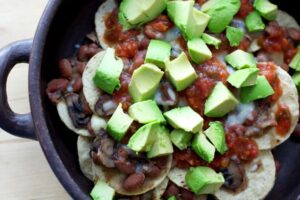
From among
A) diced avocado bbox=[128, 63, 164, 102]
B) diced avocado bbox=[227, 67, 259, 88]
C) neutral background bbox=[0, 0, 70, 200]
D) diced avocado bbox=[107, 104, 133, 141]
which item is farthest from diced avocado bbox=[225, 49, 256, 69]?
neutral background bbox=[0, 0, 70, 200]

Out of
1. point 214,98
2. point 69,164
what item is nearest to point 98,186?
point 69,164

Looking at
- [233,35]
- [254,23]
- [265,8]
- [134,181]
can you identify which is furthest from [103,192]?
[265,8]

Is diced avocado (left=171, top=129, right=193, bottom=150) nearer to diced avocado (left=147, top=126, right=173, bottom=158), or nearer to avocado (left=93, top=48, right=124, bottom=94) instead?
diced avocado (left=147, top=126, right=173, bottom=158)

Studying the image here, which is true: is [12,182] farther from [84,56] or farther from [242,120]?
[242,120]

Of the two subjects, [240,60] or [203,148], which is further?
[240,60]

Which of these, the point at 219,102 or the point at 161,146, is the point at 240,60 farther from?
the point at 161,146

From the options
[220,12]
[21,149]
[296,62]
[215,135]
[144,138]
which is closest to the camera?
[144,138]
